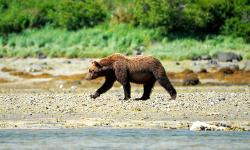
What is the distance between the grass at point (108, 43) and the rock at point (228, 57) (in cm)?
54

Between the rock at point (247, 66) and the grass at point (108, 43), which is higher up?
the grass at point (108, 43)

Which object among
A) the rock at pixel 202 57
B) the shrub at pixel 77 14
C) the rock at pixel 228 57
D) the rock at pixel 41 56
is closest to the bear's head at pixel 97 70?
the rock at pixel 228 57

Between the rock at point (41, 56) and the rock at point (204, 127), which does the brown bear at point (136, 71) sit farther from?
the rock at point (41, 56)

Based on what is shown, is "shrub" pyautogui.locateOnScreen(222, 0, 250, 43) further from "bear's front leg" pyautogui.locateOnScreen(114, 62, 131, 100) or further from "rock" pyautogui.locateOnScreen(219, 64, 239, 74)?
"bear's front leg" pyautogui.locateOnScreen(114, 62, 131, 100)

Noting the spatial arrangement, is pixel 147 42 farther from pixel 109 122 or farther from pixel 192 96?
pixel 109 122

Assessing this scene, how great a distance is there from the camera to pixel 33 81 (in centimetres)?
3262

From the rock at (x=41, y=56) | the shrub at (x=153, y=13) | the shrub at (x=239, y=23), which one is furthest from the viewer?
the shrub at (x=153, y=13)

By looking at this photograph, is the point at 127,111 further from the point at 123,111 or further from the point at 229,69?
the point at 229,69

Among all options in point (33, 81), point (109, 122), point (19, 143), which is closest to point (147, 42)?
point (33, 81)

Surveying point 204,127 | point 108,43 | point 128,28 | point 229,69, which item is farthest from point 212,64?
point 204,127

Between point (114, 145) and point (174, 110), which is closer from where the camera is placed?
point (114, 145)

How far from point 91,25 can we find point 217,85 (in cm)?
1248

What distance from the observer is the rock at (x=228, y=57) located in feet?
115

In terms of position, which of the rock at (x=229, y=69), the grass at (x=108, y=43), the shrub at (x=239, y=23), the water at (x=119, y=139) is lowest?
the water at (x=119, y=139)
